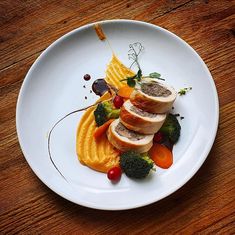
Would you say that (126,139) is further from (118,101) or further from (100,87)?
(100,87)

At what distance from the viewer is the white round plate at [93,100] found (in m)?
3.03

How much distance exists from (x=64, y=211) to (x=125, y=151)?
569 millimetres

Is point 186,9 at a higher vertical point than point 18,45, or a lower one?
lower

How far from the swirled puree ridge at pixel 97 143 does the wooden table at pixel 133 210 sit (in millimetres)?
315

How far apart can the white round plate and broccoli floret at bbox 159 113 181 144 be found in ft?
0.18

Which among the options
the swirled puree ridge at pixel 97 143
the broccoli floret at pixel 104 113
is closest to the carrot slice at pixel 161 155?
the swirled puree ridge at pixel 97 143

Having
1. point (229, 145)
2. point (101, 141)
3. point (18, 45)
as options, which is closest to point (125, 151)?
point (101, 141)

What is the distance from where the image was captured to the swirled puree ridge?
3115mm

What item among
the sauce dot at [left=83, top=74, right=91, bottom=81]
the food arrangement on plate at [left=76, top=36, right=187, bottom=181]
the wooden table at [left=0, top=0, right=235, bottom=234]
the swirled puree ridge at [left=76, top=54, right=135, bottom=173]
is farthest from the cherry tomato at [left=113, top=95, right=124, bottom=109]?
the wooden table at [left=0, top=0, right=235, bottom=234]

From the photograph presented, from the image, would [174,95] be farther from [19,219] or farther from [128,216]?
[19,219]

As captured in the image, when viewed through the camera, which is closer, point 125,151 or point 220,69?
point 125,151

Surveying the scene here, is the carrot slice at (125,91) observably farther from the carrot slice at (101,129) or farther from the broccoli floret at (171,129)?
the broccoli floret at (171,129)

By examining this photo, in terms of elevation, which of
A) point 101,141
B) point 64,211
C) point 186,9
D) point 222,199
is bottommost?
point 222,199

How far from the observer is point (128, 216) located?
3.12 m
